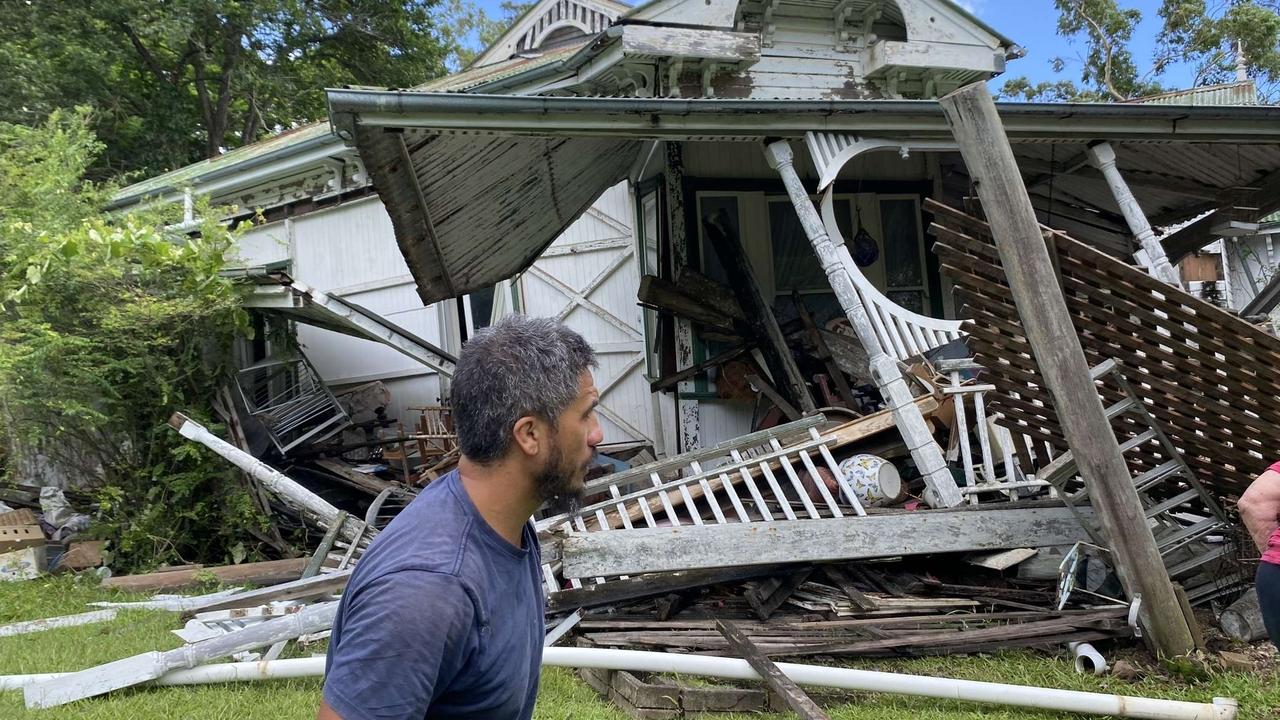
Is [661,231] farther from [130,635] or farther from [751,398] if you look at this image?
[130,635]

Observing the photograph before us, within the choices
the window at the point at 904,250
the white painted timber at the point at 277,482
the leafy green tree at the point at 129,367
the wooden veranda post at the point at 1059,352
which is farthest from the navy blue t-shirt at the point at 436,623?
the window at the point at 904,250

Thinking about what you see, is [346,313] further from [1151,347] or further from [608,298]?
[1151,347]

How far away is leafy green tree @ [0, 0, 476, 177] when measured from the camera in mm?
18219

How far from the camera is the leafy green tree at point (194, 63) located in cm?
1822

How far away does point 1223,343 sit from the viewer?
387cm

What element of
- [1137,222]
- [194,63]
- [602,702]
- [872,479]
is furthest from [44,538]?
[194,63]

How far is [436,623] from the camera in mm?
1417

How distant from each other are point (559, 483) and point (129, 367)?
22.8 feet

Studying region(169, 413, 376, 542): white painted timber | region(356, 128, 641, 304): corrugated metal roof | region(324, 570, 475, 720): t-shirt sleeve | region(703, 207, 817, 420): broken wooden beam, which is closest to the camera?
region(324, 570, 475, 720): t-shirt sleeve

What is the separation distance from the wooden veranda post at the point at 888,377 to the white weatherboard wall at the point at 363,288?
596cm

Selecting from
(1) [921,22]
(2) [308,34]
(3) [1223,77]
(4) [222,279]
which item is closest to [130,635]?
(4) [222,279]

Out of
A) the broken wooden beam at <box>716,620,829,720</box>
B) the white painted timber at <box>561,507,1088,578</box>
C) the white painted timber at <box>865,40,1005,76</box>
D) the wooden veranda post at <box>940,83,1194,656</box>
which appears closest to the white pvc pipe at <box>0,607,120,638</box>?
the white painted timber at <box>561,507,1088,578</box>

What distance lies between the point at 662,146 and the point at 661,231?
869 millimetres

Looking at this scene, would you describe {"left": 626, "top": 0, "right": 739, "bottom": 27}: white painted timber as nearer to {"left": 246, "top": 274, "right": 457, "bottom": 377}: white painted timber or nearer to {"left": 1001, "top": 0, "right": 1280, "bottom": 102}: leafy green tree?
{"left": 246, "top": 274, "right": 457, "bottom": 377}: white painted timber
